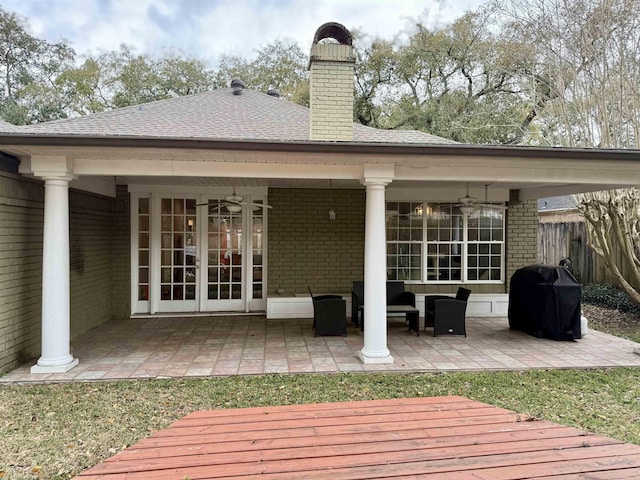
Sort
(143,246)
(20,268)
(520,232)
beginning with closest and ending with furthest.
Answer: (20,268), (143,246), (520,232)

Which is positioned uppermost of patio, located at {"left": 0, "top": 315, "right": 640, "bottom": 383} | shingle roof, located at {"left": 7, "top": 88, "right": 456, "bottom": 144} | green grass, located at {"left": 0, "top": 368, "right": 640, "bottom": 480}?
shingle roof, located at {"left": 7, "top": 88, "right": 456, "bottom": 144}

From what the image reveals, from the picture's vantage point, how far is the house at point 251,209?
4887 millimetres

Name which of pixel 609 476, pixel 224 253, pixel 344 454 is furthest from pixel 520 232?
pixel 344 454

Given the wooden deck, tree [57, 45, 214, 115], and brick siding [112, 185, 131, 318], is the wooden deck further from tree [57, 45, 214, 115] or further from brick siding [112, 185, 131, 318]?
tree [57, 45, 214, 115]

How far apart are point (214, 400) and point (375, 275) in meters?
2.48

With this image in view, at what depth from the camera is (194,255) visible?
831 cm

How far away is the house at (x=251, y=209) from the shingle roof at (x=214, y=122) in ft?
0.19

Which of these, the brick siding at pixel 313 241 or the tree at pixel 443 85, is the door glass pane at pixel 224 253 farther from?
the tree at pixel 443 85

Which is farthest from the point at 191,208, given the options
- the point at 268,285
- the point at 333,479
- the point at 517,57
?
the point at 517,57

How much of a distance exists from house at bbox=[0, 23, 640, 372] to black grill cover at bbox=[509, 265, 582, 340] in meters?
1.40

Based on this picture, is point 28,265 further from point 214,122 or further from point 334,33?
point 334,33

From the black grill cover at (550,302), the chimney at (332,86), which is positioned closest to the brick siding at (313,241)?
the chimney at (332,86)

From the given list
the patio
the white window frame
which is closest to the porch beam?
the patio

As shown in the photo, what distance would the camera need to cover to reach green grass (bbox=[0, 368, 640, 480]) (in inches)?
128
